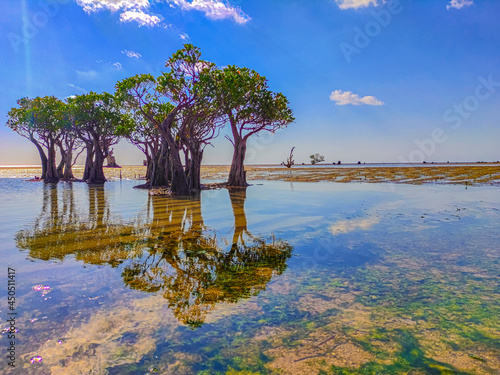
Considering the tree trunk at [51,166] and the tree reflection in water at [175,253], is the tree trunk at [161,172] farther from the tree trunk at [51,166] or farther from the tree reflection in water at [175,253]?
the tree trunk at [51,166]

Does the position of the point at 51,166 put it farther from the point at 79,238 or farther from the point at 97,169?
the point at 79,238

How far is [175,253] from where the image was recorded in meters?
6.95

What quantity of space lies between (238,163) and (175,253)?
25929 millimetres

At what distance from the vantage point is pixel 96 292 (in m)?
4.75

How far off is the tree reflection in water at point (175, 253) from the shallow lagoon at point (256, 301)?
4 cm

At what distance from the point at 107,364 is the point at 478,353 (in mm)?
3913

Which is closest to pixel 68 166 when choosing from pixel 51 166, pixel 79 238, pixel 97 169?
pixel 51 166

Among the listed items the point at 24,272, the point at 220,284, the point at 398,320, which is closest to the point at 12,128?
the point at 24,272

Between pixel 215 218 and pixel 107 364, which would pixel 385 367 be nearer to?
pixel 107 364

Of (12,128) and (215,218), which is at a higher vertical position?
(12,128)

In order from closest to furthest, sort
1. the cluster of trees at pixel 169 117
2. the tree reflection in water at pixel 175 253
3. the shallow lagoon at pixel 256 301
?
the shallow lagoon at pixel 256 301
the tree reflection in water at pixel 175 253
the cluster of trees at pixel 169 117

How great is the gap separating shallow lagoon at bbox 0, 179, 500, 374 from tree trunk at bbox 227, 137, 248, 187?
23.3 meters

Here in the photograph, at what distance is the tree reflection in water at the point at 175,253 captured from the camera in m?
4.79

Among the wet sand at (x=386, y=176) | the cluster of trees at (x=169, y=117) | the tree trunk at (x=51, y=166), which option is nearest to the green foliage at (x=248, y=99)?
the cluster of trees at (x=169, y=117)
